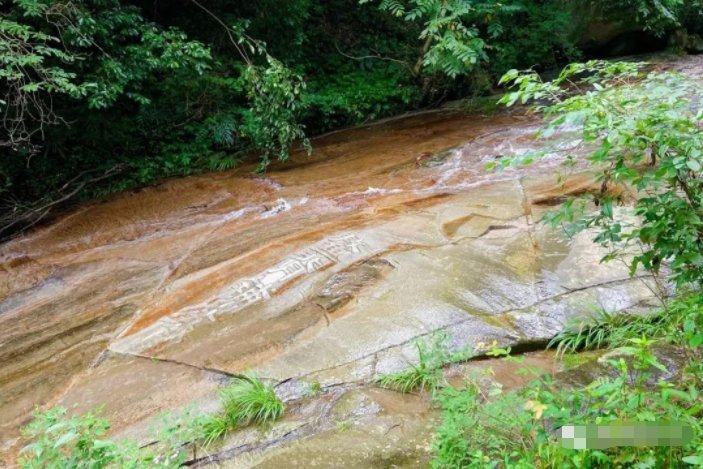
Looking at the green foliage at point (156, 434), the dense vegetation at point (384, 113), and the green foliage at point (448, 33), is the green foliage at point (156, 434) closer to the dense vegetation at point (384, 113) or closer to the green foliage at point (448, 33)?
the dense vegetation at point (384, 113)

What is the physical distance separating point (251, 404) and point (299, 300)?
128cm

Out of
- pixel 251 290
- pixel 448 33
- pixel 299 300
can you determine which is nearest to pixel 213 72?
pixel 448 33

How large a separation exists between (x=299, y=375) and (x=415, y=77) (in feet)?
27.7

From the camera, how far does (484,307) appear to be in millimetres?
4055

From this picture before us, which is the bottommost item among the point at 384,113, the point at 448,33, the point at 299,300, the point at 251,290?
the point at 299,300

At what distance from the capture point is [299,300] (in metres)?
4.37

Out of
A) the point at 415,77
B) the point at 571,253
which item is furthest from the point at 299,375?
the point at 415,77

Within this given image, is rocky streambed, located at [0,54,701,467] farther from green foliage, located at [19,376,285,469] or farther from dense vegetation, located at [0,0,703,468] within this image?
dense vegetation, located at [0,0,703,468]

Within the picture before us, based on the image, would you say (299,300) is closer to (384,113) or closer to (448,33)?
(448,33)

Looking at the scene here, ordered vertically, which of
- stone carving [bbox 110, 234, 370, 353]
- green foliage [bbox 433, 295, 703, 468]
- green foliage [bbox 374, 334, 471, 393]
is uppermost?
stone carving [bbox 110, 234, 370, 353]

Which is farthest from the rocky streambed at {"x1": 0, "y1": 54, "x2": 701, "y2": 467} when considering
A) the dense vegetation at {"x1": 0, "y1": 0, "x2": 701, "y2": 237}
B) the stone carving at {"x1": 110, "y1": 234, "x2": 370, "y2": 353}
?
the dense vegetation at {"x1": 0, "y1": 0, "x2": 701, "y2": 237}

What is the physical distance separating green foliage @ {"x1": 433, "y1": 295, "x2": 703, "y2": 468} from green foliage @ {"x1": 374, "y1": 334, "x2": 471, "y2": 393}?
24cm

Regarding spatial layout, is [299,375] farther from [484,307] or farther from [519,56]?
[519,56]

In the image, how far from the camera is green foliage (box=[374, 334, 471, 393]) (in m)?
3.32
